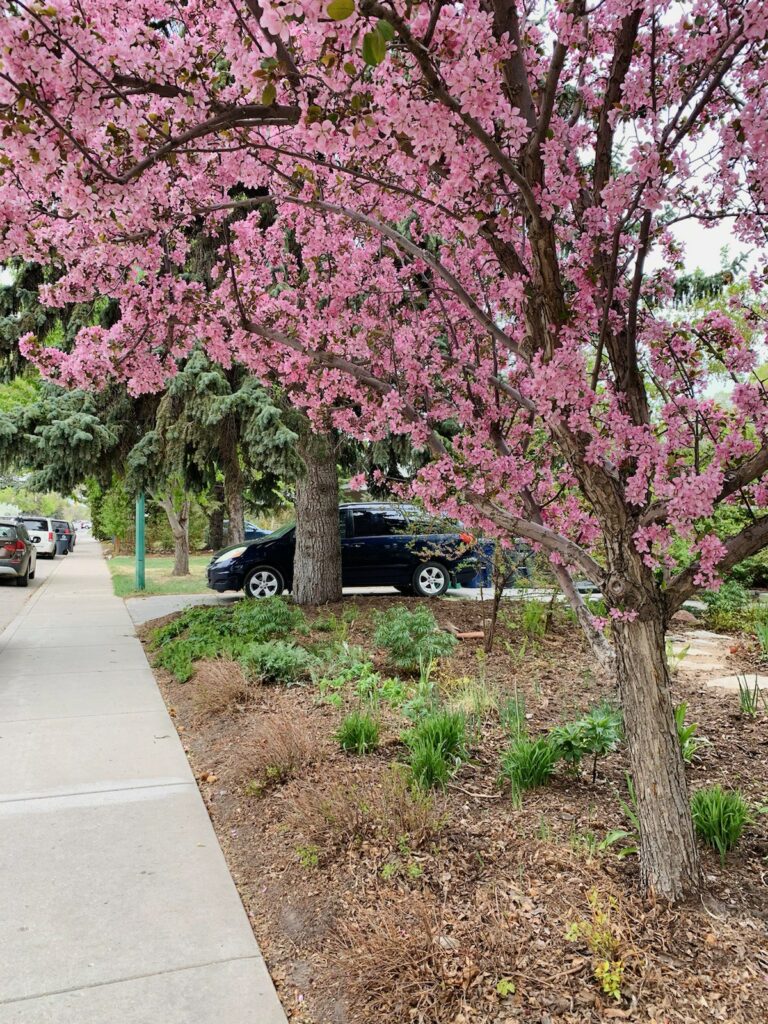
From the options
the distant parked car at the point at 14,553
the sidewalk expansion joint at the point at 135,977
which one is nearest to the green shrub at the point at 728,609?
the sidewalk expansion joint at the point at 135,977

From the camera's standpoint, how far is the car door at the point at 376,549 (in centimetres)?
1202

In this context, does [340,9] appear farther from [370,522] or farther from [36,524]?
[36,524]

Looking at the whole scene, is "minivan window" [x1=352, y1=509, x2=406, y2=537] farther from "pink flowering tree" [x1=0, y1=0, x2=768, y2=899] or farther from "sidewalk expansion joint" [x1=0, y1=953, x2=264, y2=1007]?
"sidewalk expansion joint" [x1=0, y1=953, x2=264, y2=1007]

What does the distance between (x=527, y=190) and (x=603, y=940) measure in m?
2.50

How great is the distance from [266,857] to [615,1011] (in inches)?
67.2

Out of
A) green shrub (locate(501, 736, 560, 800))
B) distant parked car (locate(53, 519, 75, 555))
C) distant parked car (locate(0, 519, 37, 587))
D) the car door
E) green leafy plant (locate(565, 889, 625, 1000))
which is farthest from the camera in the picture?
distant parked car (locate(53, 519, 75, 555))

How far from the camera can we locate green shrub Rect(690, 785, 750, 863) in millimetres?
2881

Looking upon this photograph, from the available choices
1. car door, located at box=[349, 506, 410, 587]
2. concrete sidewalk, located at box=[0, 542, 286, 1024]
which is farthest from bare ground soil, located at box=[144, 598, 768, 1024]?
car door, located at box=[349, 506, 410, 587]

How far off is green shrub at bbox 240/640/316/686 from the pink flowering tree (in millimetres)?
2955

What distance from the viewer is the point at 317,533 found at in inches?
383

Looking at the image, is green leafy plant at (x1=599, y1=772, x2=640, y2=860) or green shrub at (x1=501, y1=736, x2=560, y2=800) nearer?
green leafy plant at (x1=599, y1=772, x2=640, y2=860)

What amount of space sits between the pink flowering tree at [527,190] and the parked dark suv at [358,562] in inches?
323

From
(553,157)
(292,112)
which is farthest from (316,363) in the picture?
(553,157)

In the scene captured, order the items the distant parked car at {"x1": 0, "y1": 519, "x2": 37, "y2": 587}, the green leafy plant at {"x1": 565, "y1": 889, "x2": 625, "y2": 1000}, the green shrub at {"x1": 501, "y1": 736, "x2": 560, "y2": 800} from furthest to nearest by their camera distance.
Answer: the distant parked car at {"x1": 0, "y1": 519, "x2": 37, "y2": 587} < the green shrub at {"x1": 501, "y1": 736, "x2": 560, "y2": 800} < the green leafy plant at {"x1": 565, "y1": 889, "x2": 625, "y2": 1000}
